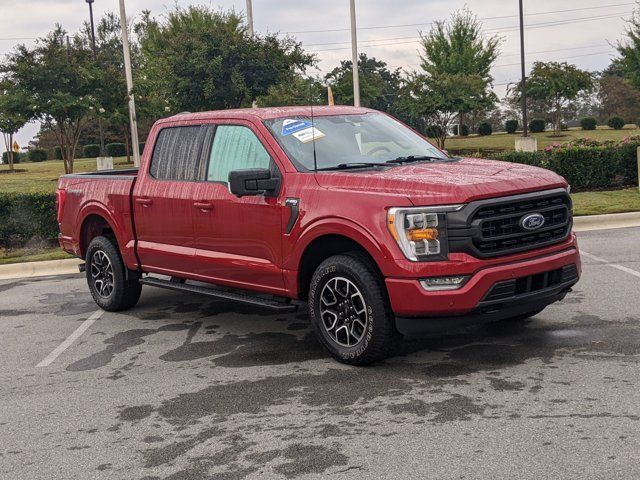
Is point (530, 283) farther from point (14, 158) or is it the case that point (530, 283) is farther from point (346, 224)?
point (14, 158)

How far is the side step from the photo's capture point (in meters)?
6.44

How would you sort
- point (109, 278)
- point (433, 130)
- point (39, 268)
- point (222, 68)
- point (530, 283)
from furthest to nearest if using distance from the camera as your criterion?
point (433, 130), point (222, 68), point (39, 268), point (109, 278), point (530, 283)

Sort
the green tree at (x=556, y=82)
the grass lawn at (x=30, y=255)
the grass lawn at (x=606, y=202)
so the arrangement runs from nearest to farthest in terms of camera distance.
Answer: the grass lawn at (x=30, y=255)
the grass lawn at (x=606, y=202)
the green tree at (x=556, y=82)

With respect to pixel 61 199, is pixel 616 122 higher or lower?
higher

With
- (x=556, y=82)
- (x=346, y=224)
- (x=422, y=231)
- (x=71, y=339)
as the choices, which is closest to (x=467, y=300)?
(x=422, y=231)

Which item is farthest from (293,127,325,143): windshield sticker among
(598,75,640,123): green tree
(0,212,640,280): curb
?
(598,75,640,123): green tree

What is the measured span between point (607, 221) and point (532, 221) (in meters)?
8.63

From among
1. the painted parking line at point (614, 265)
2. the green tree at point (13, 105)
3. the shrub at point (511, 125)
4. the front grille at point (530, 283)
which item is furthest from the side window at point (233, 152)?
the shrub at point (511, 125)

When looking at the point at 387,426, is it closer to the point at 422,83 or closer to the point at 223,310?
the point at 223,310

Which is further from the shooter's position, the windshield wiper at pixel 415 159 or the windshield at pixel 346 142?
the windshield wiper at pixel 415 159

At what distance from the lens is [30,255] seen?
13023 millimetres

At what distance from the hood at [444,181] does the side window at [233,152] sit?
30.1 inches

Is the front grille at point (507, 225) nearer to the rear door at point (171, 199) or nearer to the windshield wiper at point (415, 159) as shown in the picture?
the windshield wiper at point (415, 159)

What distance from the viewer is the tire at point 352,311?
5664mm
